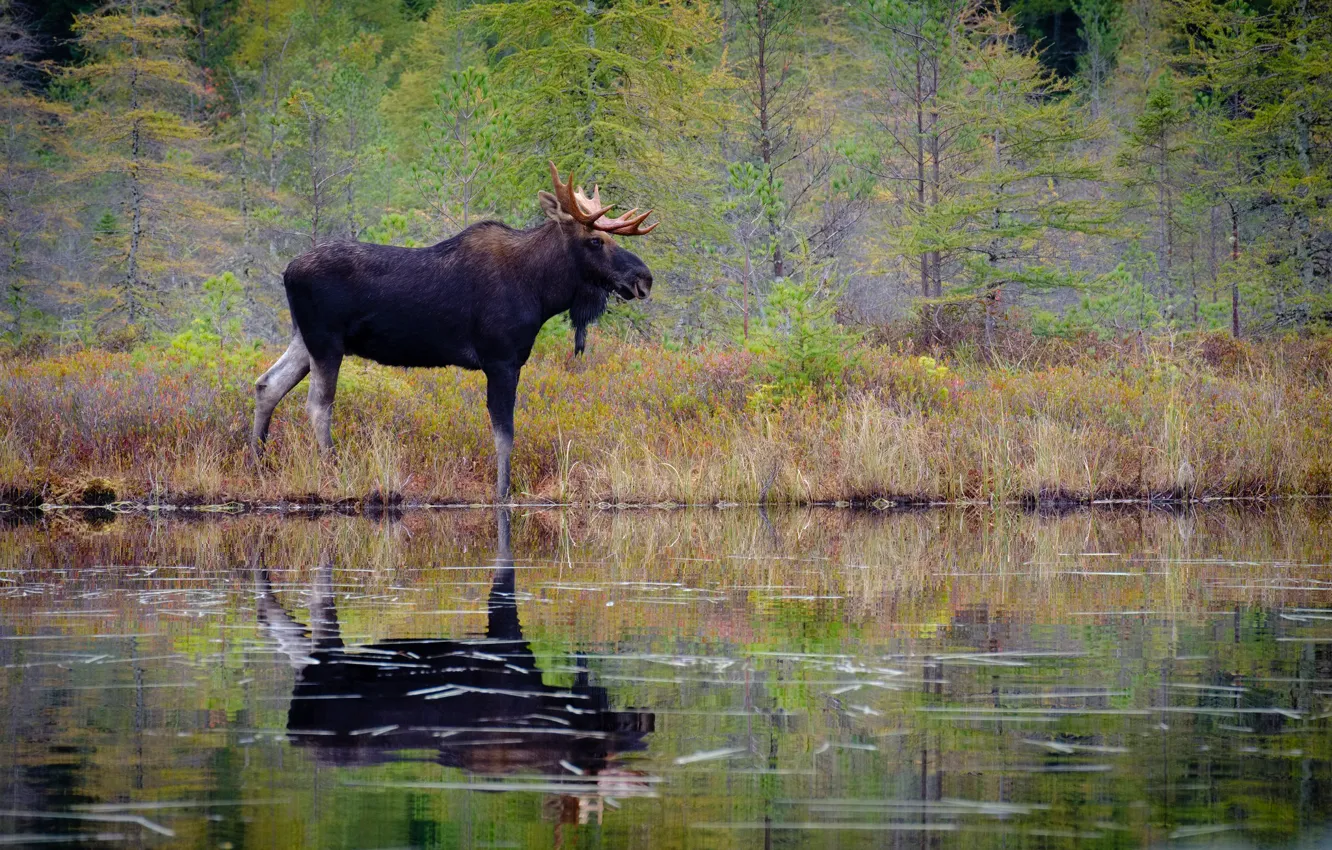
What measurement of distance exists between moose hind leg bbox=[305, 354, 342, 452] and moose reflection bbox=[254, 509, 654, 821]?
23.0 feet

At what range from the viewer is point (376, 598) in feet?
23.8

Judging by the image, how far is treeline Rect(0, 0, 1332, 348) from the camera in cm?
1867

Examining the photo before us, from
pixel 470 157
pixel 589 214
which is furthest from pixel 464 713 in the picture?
pixel 470 157

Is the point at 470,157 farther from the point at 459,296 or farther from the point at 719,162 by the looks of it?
the point at 719,162

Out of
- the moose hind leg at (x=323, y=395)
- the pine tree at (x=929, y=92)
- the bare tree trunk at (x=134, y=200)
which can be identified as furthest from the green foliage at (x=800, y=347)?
the bare tree trunk at (x=134, y=200)

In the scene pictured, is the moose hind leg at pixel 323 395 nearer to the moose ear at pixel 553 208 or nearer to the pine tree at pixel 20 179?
the moose ear at pixel 553 208

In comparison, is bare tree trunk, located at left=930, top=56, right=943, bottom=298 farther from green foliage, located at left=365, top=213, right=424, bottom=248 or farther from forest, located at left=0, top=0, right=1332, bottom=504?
green foliage, located at left=365, top=213, right=424, bottom=248

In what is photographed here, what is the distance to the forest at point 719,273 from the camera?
14.1 metres

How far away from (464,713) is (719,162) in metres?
23.9

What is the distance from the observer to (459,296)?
1284 cm

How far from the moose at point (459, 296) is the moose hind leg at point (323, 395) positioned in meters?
0.01

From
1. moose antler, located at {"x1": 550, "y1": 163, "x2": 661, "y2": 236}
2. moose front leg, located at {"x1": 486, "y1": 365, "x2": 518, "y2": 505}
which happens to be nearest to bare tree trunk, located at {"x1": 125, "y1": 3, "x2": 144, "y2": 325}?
moose front leg, located at {"x1": 486, "y1": 365, "x2": 518, "y2": 505}

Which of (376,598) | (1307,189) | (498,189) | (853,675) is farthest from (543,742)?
(1307,189)

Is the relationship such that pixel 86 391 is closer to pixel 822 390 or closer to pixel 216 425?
pixel 216 425
